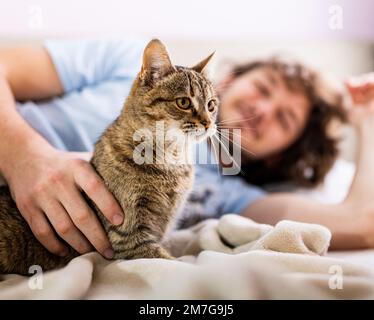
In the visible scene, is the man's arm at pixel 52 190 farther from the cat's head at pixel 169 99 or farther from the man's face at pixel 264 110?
the man's face at pixel 264 110

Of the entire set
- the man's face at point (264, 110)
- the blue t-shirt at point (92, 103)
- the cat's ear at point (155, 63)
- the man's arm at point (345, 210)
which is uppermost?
the cat's ear at point (155, 63)

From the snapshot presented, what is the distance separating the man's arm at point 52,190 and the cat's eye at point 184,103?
0.79 ft

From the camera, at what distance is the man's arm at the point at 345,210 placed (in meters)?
1.18

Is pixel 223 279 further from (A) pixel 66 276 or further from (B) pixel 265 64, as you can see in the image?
(B) pixel 265 64

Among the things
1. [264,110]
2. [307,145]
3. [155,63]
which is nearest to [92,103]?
[155,63]

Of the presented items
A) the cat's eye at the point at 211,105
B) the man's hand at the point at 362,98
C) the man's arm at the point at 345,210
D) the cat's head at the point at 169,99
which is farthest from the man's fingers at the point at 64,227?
the man's hand at the point at 362,98

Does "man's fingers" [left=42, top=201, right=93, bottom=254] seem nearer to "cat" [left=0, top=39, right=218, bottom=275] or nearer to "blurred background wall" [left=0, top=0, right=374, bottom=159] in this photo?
"cat" [left=0, top=39, right=218, bottom=275]

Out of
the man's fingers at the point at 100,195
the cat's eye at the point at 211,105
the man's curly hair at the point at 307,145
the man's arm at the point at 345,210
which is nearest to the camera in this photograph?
the man's fingers at the point at 100,195

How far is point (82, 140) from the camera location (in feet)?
4.06

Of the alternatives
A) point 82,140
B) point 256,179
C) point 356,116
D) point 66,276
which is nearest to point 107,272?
point 66,276

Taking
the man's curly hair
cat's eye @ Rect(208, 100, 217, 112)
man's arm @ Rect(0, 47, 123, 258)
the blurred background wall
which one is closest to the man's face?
the man's curly hair

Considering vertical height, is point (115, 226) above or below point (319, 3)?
below

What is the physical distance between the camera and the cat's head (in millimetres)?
892

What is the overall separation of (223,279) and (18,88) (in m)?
0.93
